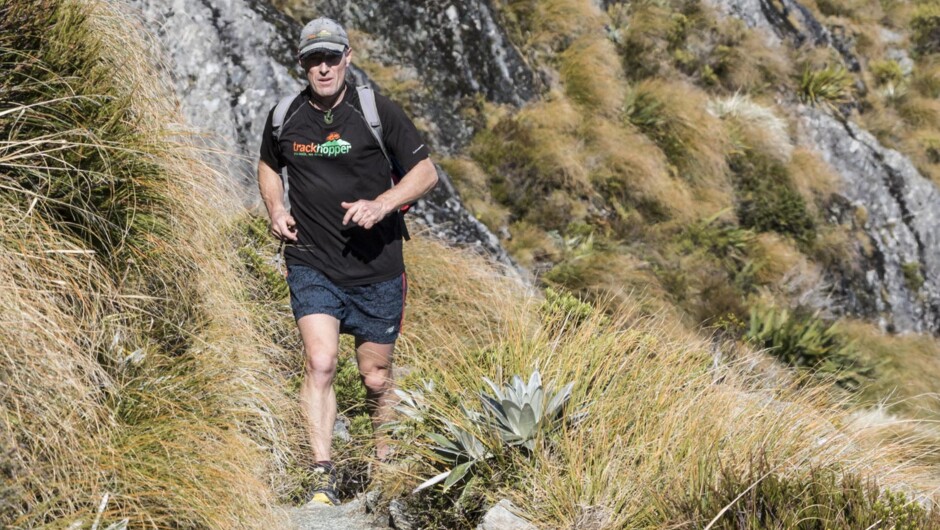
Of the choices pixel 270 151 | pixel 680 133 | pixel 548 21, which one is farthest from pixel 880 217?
pixel 270 151

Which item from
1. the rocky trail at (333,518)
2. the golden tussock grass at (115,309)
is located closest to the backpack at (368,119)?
the golden tussock grass at (115,309)

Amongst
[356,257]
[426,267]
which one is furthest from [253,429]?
[426,267]

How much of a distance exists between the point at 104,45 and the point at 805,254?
9374 millimetres

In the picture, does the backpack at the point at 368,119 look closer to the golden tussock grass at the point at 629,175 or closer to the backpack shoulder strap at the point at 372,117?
the backpack shoulder strap at the point at 372,117

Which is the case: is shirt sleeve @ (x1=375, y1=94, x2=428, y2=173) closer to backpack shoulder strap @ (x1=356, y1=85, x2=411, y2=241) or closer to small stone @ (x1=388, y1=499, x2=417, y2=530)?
backpack shoulder strap @ (x1=356, y1=85, x2=411, y2=241)

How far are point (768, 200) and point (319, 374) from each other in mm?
8948

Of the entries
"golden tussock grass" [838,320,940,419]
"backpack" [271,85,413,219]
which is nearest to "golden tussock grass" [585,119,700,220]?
"golden tussock grass" [838,320,940,419]

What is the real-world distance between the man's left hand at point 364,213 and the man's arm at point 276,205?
36cm

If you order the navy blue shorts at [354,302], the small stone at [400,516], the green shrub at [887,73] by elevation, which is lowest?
the small stone at [400,516]

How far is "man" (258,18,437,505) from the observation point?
155 inches

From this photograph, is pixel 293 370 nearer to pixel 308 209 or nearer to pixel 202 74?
pixel 308 209

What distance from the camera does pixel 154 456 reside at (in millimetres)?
3143

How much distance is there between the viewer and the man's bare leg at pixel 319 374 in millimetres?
3939

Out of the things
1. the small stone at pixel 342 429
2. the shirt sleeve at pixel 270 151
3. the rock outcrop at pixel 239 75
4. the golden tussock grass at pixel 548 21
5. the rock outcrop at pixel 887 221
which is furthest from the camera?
the rock outcrop at pixel 887 221
